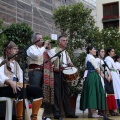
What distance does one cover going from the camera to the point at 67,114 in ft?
18.6

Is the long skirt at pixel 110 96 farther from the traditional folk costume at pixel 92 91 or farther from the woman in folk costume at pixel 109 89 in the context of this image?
the traditional folk costume at pixel 92 91

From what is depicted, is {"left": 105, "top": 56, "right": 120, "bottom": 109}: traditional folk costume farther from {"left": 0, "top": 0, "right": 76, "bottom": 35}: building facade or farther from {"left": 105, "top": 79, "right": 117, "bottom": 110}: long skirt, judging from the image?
{"left": 0, "top": 0, "right": 76, "bottom": 35}: building facade

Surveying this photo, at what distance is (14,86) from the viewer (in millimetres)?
3930

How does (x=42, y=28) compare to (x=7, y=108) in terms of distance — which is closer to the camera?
(x=7, y=108)

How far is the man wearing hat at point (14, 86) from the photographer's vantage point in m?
4.00

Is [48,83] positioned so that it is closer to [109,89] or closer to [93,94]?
[93,94]

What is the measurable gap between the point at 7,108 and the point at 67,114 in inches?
76.3

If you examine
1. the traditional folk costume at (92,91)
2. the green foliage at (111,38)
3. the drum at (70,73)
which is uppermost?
the green foliage at (111,38)

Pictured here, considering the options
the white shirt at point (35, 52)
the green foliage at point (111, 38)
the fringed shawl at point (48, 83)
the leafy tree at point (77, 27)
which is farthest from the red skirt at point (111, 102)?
the white shirt at point (35, 52)

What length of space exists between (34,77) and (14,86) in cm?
126

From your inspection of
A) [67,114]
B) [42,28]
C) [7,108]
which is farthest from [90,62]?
[42,28]

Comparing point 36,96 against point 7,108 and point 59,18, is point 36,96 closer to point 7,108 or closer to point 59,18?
point 7,108

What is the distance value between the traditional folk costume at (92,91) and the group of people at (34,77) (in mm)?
369

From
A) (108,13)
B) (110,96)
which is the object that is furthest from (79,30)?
(108,13)
